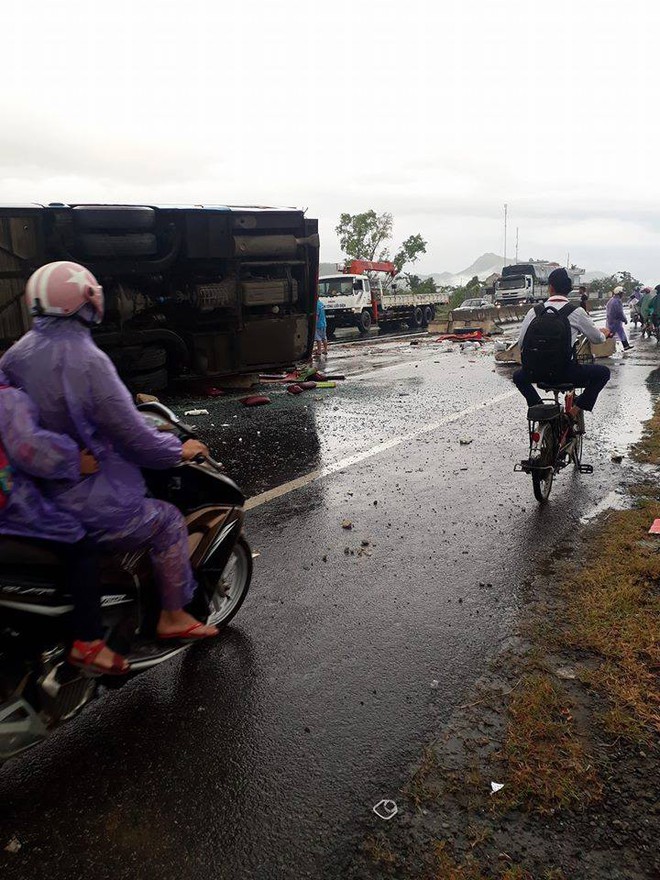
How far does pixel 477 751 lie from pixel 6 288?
903 centimetres

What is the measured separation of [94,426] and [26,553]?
548 mm

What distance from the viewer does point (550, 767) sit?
2.63 m

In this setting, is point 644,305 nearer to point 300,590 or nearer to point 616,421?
point 616,421

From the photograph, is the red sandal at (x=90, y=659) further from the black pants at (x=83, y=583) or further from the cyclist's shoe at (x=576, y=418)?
the cyclist's shoe at (x=576, y=418)

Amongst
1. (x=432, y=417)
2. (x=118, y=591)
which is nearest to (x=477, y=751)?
(x=118, y=591)

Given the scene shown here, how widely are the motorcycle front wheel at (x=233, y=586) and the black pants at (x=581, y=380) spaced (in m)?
3.17

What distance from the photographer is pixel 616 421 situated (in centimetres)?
902

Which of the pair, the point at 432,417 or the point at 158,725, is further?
the point at 432,417

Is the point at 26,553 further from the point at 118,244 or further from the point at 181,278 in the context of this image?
the point at 181,278

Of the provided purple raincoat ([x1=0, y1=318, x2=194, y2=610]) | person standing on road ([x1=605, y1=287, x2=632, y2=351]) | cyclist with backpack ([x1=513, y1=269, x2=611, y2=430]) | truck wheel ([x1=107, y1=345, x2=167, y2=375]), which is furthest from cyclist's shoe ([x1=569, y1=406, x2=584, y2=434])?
person standing on road ([x1=605, y1=287, x2=632, y2=351])

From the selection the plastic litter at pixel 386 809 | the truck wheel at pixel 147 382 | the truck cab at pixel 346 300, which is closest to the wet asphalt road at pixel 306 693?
the plastic litter at pixel 386 809

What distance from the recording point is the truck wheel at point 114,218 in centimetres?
973

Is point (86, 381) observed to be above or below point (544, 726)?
above

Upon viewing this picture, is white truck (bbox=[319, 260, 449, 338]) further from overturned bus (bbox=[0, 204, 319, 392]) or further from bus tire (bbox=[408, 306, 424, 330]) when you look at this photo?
overturned bus (bbox=[0, 204, 319, 392])
